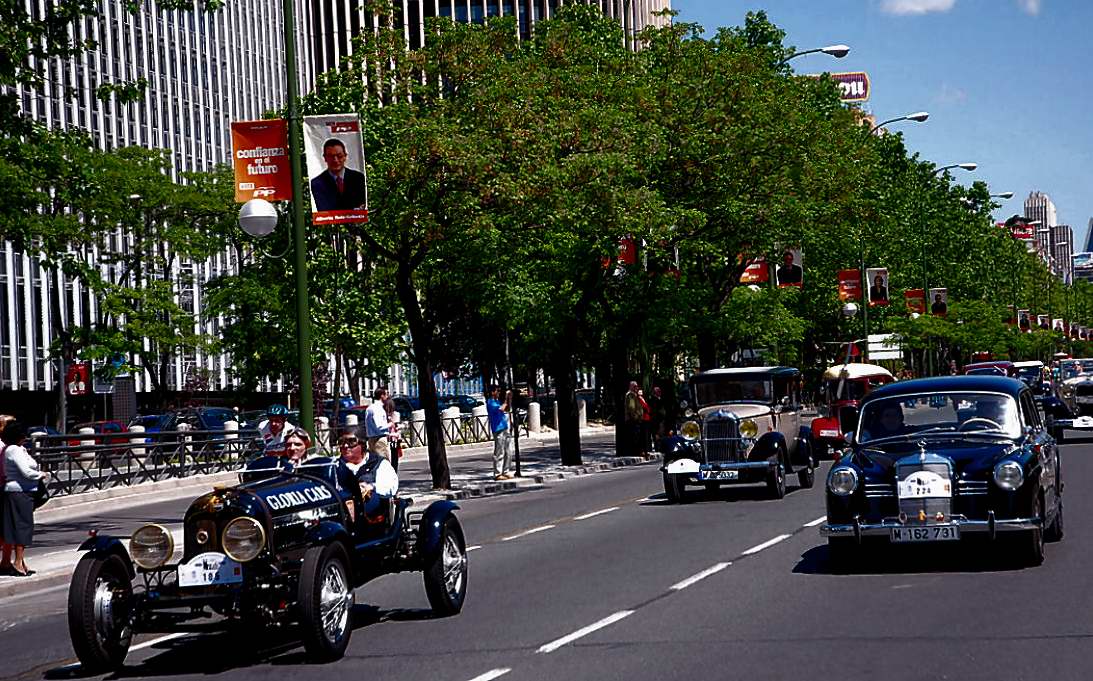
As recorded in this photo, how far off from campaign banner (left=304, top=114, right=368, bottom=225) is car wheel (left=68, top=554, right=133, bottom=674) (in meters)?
13.1

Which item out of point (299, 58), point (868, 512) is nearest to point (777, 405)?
point (868, 512)

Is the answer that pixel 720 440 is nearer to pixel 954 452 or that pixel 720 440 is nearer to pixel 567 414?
pixel 954 452

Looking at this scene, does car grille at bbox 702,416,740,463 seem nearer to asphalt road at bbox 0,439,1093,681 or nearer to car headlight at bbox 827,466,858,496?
asphalt road at bbox 0,439,1093,681

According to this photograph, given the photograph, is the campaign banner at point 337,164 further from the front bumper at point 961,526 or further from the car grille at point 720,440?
the front bumper at point 961,526

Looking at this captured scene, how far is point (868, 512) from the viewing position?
48.8ft

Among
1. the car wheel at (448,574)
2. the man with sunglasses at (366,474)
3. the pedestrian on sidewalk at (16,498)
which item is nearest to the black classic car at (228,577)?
the man with sunglasses at (366,474)

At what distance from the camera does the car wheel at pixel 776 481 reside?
2570 cm

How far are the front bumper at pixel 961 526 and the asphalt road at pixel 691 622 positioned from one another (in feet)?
1.37

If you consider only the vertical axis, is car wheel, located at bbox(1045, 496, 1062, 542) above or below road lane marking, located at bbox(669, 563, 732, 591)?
above

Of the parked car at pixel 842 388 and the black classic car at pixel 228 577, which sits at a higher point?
the parked car at pixel 842 388

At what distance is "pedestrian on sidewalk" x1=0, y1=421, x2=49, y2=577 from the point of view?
63.7ft

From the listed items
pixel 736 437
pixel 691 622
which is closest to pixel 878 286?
pixel 736 437

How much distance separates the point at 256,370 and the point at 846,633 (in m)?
50.1

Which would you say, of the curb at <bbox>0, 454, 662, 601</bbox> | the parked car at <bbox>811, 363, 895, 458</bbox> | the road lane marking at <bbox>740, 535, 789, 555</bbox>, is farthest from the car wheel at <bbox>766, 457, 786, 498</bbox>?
the parked car at <bbox>811, 363, 895, 458</bbox>
